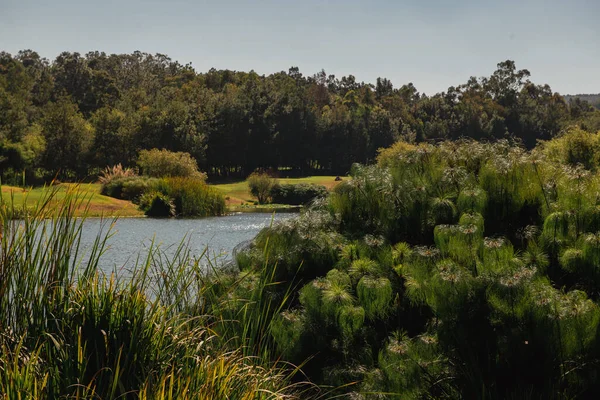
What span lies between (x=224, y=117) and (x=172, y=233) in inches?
2135

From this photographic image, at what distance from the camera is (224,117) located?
88.9 metres

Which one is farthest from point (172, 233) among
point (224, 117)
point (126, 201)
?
point (224, 117)

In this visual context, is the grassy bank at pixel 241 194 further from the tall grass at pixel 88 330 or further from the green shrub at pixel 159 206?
the tall grass at pixel 88 330

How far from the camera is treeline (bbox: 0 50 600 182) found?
71.1 metres

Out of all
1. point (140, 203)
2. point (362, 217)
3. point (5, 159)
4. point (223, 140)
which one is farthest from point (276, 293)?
point (223, 140)

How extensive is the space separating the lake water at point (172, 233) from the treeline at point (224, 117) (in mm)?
15881

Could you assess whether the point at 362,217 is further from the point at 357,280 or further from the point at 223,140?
the point at 223,140

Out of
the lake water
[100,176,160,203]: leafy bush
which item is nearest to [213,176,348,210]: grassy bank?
[100,176,160,203]: leafy bush

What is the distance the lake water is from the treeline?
1588cm

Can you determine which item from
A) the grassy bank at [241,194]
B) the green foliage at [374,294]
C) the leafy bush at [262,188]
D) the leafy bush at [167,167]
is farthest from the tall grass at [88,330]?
the leafy bush at [262,188]

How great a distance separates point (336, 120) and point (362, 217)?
89990 millimetres

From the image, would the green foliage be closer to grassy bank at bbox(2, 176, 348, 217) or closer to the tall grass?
the tall grass

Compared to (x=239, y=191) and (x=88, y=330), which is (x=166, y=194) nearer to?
(x=239, y=191)

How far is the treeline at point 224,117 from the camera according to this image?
71.1 meters
